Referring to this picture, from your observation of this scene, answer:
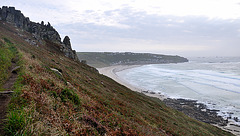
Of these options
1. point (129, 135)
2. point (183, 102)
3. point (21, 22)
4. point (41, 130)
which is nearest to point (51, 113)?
point (41, 130)

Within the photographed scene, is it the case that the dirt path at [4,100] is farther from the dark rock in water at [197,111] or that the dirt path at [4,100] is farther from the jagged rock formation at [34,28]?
the jagged rock formation at [34,28]

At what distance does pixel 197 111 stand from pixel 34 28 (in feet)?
193

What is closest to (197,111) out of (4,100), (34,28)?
(4,100)

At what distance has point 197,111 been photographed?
3272cm

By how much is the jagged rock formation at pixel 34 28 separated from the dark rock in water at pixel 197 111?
3568cm

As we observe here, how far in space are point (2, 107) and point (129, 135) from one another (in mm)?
6078

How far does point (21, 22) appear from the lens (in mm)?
45312

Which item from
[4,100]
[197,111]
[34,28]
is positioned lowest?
[197,111]

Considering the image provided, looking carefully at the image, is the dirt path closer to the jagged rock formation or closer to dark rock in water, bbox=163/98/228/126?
dark rock in water, bbox=163/98/228/126

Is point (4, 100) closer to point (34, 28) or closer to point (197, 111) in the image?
point (197, 111)

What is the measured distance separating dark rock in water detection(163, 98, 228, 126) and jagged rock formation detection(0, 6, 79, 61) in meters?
35.7

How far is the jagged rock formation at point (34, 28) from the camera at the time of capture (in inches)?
1703

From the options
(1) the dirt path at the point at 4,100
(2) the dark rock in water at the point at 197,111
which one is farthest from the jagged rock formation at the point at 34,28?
(1) the dirt path at the point at 4,100

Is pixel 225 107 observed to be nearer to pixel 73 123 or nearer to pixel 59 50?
pixel 73 123
